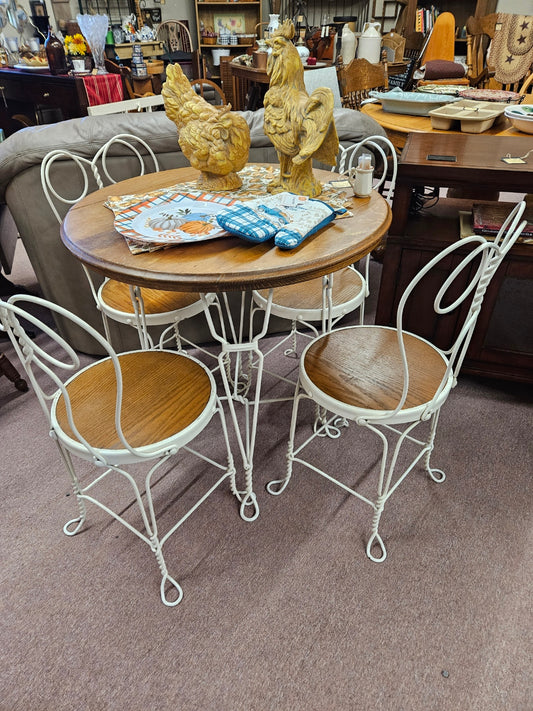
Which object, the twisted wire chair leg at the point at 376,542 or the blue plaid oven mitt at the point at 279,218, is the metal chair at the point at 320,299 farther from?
the twisted wire chair leg at the point at 376,542

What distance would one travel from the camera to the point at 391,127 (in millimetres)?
2113

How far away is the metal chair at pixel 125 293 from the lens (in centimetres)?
150

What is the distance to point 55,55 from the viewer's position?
388 centimetres

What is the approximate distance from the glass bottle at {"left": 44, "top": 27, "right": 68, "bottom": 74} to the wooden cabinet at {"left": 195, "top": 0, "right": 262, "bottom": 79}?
7.80 feet

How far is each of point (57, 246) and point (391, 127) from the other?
1.59 metres

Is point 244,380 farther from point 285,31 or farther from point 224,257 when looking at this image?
point 285,31

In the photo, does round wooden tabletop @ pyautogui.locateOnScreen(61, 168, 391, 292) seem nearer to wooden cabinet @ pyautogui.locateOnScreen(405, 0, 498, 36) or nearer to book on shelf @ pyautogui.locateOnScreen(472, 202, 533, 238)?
book on shelf @ pyautogui.locateOnScreen(472, 202, 533, 238)

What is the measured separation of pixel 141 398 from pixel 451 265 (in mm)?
1223

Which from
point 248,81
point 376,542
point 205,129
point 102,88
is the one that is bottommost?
point 376,542

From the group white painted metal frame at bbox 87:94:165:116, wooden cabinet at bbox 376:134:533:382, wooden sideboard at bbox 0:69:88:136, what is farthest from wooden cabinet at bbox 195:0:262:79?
wooden cabinet at bbox 376:134:533:382

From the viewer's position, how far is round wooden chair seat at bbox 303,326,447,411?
44.8 inches

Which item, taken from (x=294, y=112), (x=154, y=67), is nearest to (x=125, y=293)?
(x=294, y=112)

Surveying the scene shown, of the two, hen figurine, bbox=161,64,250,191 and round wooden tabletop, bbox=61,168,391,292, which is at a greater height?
hen figurine, bbox=161,64,250,191

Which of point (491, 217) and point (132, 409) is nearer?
point (132, 409)
